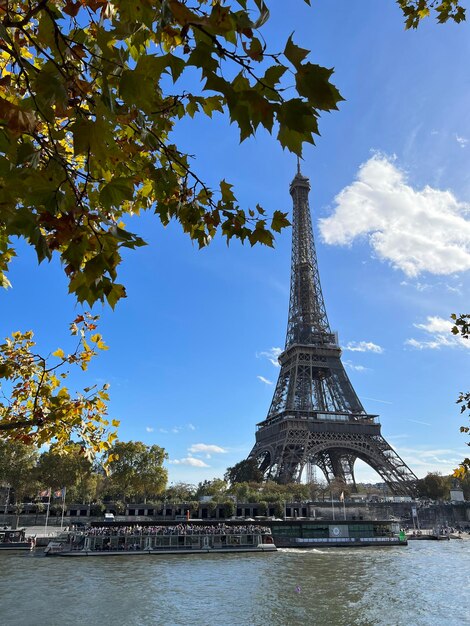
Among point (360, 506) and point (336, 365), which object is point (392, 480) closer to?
point (360, 506)

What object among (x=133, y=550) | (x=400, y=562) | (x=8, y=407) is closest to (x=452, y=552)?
(x=400, y=562)

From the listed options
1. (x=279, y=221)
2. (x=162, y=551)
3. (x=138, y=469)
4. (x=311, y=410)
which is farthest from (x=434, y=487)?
(x=279, y=221)

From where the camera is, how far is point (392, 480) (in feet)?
226

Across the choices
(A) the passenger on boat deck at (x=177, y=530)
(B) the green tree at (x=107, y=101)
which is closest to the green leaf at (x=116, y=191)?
(B) the green tree at (x=107, y=101)

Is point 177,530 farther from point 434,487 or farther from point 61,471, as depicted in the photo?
point 434,487

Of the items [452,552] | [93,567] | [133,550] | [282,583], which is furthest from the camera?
[452,552]

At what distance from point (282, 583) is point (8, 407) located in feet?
79.4

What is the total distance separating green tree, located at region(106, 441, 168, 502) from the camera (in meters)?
65.0

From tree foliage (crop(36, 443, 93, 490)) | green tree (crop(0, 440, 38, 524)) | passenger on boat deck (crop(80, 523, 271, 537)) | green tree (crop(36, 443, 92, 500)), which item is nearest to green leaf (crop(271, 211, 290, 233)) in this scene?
passenger on boat deck (crop(80, 523, 271, 537))

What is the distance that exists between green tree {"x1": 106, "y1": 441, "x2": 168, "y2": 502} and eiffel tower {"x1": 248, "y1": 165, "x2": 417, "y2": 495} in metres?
15.9

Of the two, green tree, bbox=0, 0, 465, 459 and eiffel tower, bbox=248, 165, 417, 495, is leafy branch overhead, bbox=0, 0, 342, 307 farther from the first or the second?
eiffel tower, bbox=248, 165, 417, 495

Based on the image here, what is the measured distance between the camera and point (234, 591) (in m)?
24.5

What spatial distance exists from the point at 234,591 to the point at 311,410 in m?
48.0

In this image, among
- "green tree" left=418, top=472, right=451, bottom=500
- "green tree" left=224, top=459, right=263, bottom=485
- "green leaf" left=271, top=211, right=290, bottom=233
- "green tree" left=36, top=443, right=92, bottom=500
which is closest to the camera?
"green leaf" left=271, top=211, right=290, bottom=233
